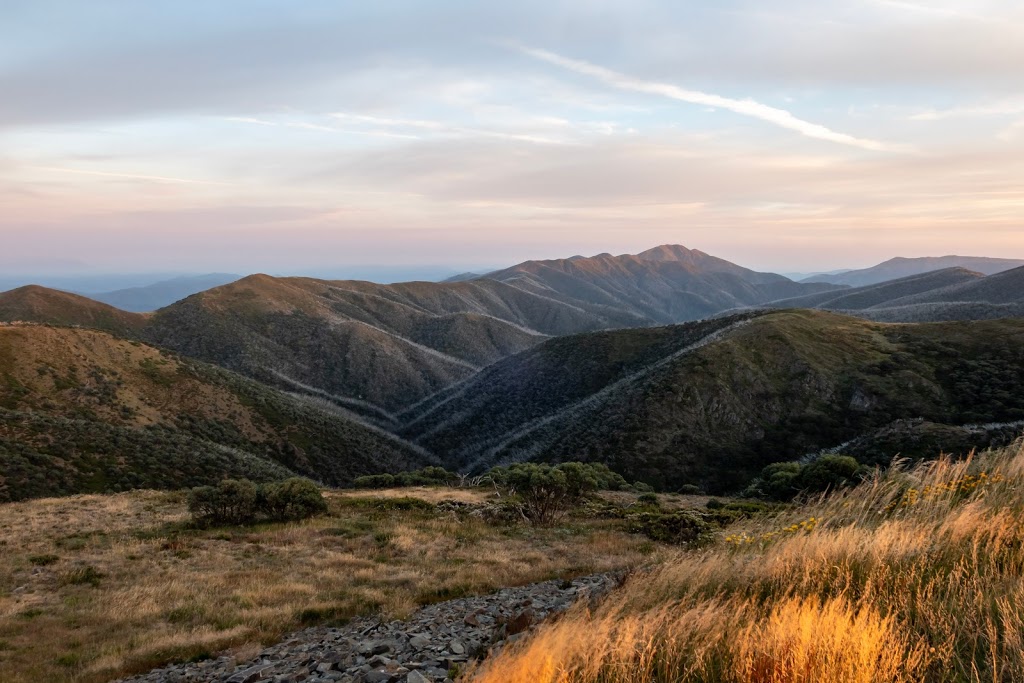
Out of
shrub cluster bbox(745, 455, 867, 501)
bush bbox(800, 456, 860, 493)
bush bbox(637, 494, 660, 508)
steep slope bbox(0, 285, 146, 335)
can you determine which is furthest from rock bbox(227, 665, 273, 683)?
steep slope bbox(0, 285, 146, 335)

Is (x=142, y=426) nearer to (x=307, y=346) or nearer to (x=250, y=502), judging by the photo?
(x=250, y=502)

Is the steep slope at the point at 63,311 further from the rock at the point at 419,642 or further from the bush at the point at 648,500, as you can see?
the rock at the point at 419,642

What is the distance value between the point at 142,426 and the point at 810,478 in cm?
6284

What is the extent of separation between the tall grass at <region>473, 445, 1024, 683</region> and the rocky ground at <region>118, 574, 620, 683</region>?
129 centimetres

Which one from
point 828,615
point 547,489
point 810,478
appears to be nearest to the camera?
point 828,615

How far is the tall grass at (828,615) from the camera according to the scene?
13.1 ft

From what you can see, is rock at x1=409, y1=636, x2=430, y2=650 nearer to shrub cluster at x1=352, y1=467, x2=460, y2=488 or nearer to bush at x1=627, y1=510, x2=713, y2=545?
bush at x1=627, y1=510, x2=713, y2=545

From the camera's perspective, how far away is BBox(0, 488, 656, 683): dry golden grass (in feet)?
30.5

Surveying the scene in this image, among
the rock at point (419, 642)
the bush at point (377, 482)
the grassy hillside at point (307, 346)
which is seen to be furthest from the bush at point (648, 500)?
the grassy hillside at point (307, 346)

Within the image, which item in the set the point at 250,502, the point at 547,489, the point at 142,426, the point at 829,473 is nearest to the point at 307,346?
the point at 142,426

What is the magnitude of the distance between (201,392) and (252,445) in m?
11.5

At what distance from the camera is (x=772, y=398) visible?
60.5m

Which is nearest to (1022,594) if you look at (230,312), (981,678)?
(981,678)

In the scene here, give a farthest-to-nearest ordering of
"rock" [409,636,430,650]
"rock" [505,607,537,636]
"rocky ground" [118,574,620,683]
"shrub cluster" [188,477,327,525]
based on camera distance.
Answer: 1. "shrub cluster" [188,477,327,525]
2. "rock" [505,607,537,636]
3. "rock" [409,636,430,650]
4. "rocky ground" [118,574,620,683]
